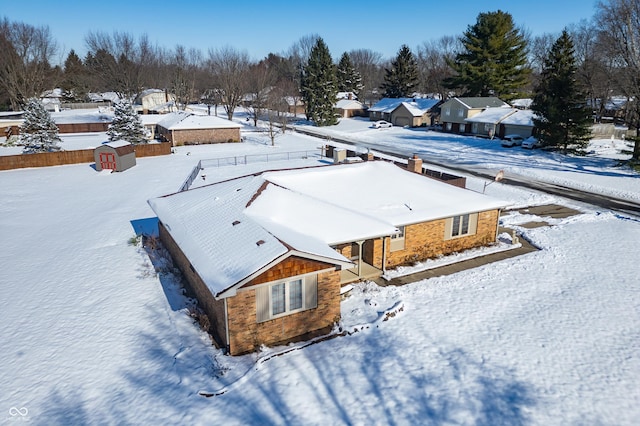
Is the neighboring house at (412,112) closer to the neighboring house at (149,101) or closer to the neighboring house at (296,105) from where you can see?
the neighboring house at (296,105)

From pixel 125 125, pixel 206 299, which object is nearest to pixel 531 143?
pixel 206 299

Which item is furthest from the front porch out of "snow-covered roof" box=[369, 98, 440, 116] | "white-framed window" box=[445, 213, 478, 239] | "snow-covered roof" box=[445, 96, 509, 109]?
"snow-covered roof" box=[369, 98, 440, 116]

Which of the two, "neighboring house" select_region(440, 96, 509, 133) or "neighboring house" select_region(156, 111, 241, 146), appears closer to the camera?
"neighboring house" select_region(156, 111, 241, 146)

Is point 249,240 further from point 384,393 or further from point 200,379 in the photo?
point 384,393

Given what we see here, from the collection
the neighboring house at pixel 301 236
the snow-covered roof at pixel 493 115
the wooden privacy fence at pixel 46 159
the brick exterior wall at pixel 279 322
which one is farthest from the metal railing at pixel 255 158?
the brick exterior wall at pixel 279 322

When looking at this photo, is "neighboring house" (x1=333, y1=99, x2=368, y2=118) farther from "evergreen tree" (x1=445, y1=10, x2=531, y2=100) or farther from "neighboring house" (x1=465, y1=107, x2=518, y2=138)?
"neighboring house" (x1=465, y1=107, x2=518, y2=138)

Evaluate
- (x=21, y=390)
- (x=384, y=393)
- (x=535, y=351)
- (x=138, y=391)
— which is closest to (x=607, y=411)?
(x=535, y=351)
